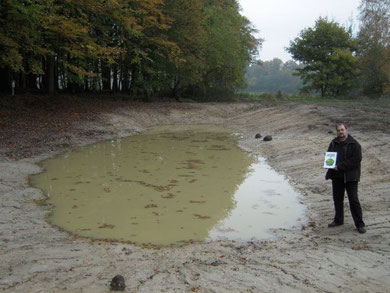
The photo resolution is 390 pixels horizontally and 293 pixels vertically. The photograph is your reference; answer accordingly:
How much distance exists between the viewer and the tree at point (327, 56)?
42.1 m

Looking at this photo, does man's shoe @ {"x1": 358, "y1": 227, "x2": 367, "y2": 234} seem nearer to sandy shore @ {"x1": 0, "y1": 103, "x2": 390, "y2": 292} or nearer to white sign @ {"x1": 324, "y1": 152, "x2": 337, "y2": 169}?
sandy shore @ {"x1": 0, "y1": 103, "x2": 390, "y2": 292}

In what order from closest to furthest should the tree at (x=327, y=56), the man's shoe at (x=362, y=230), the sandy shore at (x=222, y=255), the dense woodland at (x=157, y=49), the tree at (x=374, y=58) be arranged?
the sandy shore at (x=222, y=255) → the man's shoe at (x=362, y=230) → the dense woodland at (x=157, y=49) → the tree at (x=374, y=58) → the tree at (x=327, y=56)

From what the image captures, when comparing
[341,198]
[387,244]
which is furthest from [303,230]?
[387,244]

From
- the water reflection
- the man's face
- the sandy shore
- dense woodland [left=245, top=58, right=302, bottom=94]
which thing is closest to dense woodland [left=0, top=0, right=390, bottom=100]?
the water reflection

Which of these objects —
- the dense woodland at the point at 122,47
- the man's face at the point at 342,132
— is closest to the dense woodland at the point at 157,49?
the dense woodland at the point at 122,47

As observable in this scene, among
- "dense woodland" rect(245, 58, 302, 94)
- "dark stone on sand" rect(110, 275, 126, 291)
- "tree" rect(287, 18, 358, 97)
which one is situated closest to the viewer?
"dark stone on sand" rect(110, 275, 126, 291)

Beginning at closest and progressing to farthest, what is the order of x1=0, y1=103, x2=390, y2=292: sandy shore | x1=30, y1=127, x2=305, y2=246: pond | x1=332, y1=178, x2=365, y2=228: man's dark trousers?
x1=0, y1=103, x2=390, y2=292: sandy shore, x1=332, y1=178, x2=365, y2=228: man's dark trousers, x1=30, y1=127, x2=305, y2=246: pond

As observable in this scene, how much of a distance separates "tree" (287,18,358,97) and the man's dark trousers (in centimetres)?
3683

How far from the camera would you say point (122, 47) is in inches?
1168

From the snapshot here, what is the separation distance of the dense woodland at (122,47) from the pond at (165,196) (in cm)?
680

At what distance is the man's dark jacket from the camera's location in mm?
7305

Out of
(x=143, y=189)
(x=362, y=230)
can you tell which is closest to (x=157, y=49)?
(x=143, y=189)

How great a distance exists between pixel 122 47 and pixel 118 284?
26.5 meters

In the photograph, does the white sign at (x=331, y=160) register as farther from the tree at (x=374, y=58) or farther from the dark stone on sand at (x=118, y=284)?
the tree at (x=374, y=58)
